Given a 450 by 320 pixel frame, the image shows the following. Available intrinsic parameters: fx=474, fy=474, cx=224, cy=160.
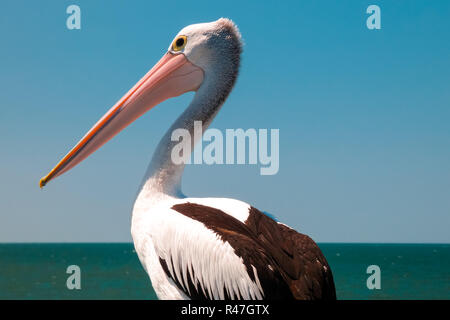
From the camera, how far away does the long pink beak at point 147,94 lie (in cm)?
467

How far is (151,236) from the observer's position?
403 cm

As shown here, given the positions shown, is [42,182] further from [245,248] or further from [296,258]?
[296,258]

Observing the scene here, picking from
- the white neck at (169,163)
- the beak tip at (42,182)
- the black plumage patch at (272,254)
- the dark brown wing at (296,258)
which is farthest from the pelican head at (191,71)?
the dark brown wing at (296,258)

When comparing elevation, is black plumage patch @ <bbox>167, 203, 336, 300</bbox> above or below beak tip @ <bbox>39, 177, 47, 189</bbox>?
below

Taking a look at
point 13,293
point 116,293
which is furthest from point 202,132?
point 13,293

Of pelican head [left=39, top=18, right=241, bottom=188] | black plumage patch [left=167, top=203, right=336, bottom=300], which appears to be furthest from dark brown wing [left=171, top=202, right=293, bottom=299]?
pelican head [left=39, top=18, right=241, bottom=188]

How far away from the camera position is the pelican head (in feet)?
15.8

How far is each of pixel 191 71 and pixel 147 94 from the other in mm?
517

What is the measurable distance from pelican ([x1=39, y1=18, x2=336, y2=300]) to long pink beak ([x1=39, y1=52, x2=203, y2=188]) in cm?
1

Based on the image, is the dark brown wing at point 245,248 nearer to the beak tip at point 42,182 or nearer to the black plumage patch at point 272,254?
the black plumage patch at point 272,254

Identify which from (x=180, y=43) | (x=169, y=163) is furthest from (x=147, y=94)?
(x=169, y=163)

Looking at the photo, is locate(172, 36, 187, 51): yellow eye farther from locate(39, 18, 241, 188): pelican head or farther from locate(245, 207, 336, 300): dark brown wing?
locate(245, 207, 336, 300): dark brown wing

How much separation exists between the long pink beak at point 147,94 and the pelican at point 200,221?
1 cm

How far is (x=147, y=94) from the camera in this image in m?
4.90
